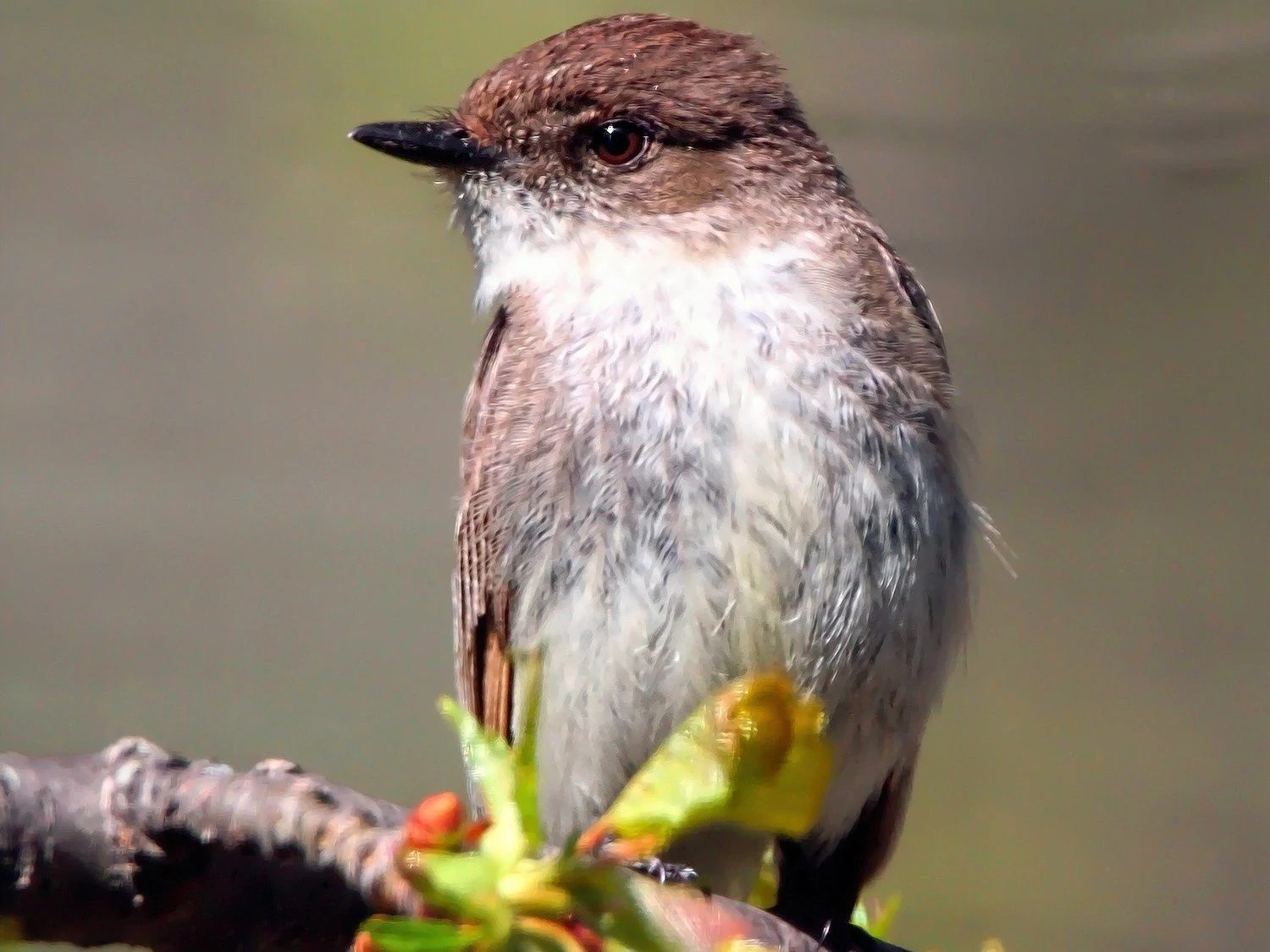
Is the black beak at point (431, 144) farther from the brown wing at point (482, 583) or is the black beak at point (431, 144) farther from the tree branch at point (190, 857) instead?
the tree branch at point (190, 857)

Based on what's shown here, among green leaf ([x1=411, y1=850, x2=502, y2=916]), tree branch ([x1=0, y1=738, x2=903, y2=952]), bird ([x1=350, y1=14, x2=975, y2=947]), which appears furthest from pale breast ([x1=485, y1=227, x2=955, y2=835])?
green leaf ([x1=411, y1=850, x2=502, y2=916])

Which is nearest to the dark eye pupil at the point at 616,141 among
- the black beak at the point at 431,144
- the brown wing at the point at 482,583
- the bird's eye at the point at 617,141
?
the bird's eye at the point at 617,141

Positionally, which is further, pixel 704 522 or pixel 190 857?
pixel 704 522

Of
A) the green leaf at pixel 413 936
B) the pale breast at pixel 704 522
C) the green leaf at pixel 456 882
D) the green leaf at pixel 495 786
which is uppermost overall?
the pale breast at pixel 704 522

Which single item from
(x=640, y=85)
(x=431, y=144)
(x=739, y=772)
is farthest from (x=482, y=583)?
(x=739, y=772)

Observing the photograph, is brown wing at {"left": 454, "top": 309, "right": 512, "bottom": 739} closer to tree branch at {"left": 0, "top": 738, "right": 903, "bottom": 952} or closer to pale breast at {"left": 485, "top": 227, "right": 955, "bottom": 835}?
pale breast at {"left": 485, "top": 227, "right": 955, "bottom": 835}

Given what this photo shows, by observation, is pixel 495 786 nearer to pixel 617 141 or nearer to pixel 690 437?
pixel 690 437

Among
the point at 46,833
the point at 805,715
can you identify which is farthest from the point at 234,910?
the point at 805,715
